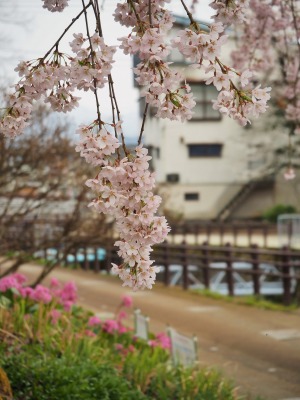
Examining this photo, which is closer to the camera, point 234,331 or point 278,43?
point 278,43

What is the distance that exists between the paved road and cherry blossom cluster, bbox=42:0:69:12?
4.70 m

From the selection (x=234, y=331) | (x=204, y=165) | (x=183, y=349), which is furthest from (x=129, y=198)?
(x=204, y=165)

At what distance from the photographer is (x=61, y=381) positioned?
554 cm

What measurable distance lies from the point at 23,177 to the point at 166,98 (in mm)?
9892

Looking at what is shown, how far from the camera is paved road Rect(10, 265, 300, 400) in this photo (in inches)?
341

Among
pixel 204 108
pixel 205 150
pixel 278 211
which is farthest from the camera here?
pixel 205 150

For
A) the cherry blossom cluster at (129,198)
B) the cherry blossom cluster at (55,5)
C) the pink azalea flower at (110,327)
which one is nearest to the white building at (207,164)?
the pink azalea flower at (110,327)

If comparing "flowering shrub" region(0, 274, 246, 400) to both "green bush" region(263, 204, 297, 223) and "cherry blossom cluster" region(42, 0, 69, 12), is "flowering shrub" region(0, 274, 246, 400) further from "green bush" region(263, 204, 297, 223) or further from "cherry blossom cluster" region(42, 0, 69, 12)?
"green bush" region(263, 204, 297, 223)

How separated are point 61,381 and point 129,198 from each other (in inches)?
106

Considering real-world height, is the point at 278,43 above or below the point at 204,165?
above

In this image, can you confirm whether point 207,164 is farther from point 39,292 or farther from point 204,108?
point 39,292

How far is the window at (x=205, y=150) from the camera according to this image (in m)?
42.0

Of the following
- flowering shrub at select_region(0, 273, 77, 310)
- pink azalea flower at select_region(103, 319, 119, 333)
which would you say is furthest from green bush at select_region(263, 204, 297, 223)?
pink azalea flower at select_region(103, 319, 119, 333)

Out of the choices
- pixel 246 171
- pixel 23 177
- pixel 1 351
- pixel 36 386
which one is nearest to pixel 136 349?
pixel 1 351
